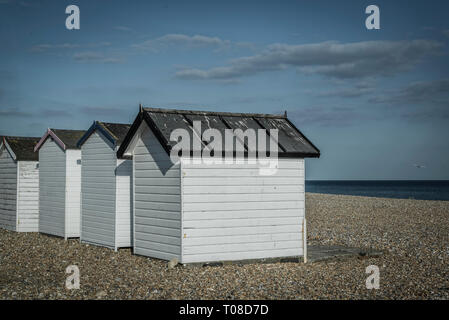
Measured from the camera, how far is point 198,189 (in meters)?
11.6

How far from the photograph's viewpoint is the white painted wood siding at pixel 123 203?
1505 centimetres

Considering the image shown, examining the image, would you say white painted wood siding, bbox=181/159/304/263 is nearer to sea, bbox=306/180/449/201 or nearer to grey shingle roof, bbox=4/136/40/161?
grey shingle roof, bbox=4/136/40/161

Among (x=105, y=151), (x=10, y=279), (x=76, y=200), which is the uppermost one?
(x=105, y=151)

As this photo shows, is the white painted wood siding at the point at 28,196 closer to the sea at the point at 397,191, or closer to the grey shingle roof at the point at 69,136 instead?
the grey shingle roof at the point at 69,136

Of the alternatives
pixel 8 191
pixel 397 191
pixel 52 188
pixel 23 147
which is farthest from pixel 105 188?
pixel 397 191

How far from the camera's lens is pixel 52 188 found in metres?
18.7

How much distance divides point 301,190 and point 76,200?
8828 mm

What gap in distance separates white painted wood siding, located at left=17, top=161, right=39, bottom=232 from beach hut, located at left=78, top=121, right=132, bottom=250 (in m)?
4.62

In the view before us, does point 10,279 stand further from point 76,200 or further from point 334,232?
point 334,232

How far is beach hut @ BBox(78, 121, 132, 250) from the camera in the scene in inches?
594

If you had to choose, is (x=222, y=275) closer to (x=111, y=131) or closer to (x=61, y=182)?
(x=111, y=131)
